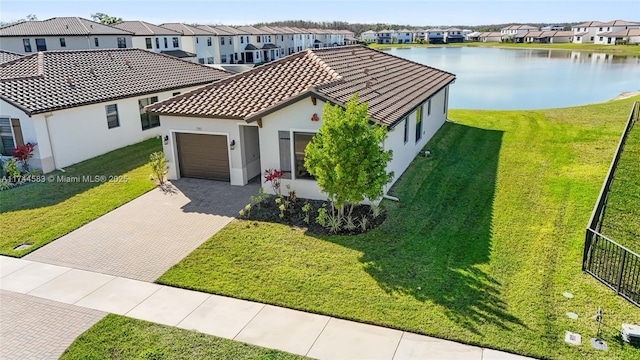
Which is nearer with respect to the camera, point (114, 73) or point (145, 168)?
point (145, 168)

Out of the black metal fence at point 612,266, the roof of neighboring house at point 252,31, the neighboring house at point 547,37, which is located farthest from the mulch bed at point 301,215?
the neighboring house at point 547,37

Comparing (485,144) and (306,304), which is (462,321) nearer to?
(306,304)

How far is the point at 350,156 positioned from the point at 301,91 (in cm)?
486

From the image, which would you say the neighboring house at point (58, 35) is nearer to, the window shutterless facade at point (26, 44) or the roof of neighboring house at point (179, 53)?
the window shutterless facade at point (26, 44)

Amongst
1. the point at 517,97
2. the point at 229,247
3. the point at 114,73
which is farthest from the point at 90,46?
the point at 229,247

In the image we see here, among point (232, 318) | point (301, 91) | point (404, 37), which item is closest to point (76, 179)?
point (301, 91)

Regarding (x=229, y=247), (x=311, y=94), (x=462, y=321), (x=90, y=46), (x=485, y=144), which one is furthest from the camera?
(x=90, y=46)

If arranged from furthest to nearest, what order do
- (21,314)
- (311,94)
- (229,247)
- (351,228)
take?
(311,94), (351,228), (229,247), (21,314)

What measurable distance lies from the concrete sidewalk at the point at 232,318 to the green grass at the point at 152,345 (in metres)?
0.20

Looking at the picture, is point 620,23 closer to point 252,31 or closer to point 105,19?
point 252,31

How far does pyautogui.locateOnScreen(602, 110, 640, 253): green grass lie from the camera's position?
41.4ft

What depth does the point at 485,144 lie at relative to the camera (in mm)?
21938

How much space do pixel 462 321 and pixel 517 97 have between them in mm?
37197

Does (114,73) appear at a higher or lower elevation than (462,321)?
higher
